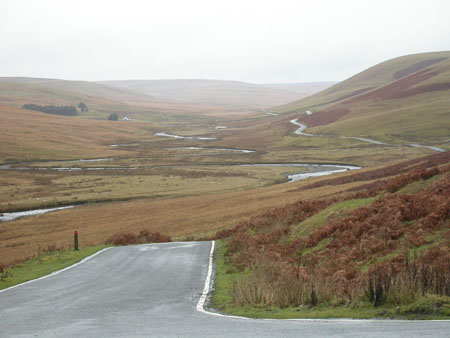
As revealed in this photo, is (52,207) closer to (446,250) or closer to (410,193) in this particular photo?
(410,193)

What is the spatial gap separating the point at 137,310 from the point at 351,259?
7.11 m

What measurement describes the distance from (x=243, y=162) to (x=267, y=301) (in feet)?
310

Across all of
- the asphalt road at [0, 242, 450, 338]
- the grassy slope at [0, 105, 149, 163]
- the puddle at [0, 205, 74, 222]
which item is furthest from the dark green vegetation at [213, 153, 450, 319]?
the grassy slope at [0, 105, 149, 163]

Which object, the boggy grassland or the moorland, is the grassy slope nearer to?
the boggy grassland

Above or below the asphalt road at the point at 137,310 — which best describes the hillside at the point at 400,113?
above

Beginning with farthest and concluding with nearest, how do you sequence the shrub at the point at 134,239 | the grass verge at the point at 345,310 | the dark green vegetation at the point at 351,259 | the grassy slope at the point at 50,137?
the grassy slope at the point at 50,137, the shrub at the point at 134,239, the dark green vegetation at the point at 351,259, the grass verge at the point at 345,310

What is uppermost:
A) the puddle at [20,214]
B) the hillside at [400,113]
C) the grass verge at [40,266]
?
the hillside at [400,113]

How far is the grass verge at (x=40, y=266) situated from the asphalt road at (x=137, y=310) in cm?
116

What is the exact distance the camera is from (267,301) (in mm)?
12883

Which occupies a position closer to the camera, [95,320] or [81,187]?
[95,320]

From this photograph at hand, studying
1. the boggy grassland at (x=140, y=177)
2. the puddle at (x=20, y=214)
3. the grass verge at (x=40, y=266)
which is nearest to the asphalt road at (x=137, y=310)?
the grass verge at (x=40, y=266)

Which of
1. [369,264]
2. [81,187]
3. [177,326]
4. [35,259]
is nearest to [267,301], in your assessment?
[177,326]

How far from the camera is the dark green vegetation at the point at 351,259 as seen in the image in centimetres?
1123

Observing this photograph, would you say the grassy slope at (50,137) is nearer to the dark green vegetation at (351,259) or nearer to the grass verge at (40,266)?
the grass verge at (40,266)
